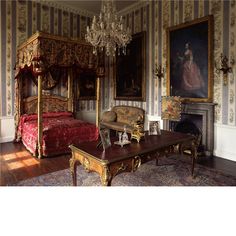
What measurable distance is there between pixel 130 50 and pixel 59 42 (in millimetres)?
2850

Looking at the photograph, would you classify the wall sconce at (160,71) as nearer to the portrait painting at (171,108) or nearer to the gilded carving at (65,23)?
the portrait painting at (171,108)

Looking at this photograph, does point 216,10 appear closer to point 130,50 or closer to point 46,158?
point 130,50

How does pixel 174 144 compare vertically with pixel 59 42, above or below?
below

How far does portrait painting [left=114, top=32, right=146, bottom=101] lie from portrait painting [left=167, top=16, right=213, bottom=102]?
1.10 meters

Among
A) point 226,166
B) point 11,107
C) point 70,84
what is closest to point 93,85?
point 70,84

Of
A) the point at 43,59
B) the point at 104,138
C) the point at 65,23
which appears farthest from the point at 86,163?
the point at 65,23

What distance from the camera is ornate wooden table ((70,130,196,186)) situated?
2443mm

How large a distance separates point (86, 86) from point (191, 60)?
149 inches

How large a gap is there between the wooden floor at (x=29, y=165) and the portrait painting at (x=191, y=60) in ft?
4.86

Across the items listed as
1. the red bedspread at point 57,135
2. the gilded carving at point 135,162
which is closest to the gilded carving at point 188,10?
the red bedspread at point 57,135

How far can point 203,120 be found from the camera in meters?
5.24

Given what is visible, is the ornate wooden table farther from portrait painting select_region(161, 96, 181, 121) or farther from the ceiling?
the ceiling

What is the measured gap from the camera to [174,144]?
3277 mm

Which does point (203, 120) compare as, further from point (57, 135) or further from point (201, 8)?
point (57, 135)
